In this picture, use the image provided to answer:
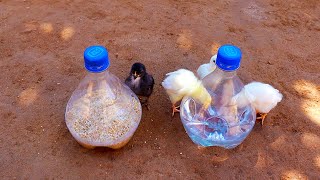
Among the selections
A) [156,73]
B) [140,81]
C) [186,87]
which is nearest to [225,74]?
[186,87]

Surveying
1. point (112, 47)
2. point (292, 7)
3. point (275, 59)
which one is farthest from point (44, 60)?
point (292, 7)

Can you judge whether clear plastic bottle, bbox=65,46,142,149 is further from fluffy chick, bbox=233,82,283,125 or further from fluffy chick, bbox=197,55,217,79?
fluffy chick, bbox=233,82,283,125

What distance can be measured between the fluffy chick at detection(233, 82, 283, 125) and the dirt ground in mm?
241

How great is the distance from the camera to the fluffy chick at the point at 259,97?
9.14 ft

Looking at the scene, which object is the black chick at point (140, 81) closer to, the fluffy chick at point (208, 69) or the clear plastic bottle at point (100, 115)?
the clear plastic bottle at point (100, 115)

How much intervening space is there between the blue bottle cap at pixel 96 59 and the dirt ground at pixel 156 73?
2.50 ft

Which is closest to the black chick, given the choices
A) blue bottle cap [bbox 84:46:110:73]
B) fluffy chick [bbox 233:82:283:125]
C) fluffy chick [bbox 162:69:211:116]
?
fluffy chick [bbox 162:69:211:116]

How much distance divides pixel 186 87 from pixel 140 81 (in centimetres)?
38

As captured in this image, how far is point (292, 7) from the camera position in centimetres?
438

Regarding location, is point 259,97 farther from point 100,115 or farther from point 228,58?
point 100,115

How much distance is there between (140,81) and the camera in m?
2.92

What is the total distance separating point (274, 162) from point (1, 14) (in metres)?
3.21

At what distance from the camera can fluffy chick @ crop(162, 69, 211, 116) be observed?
278 cm

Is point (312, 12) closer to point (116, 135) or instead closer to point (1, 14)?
point (116, 135)
